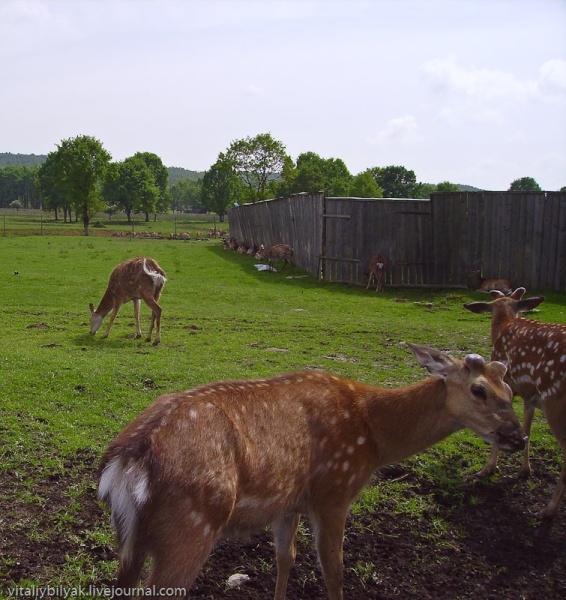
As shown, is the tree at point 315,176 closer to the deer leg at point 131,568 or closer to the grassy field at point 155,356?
the grassy field at point 155,356

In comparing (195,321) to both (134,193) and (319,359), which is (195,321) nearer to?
(319,359)

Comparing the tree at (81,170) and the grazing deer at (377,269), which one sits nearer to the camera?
the grazing deer at (377,269)

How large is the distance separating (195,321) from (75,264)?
13123 millimetres

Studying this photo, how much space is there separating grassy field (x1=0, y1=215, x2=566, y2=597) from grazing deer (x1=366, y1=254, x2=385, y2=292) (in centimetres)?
72

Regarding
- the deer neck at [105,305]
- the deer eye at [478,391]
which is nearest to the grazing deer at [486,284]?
the deer neck at [105,305]

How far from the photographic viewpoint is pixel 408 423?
4.68m

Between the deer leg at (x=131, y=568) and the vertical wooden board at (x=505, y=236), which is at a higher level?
the vertical wooden board at (x=505, y=236)

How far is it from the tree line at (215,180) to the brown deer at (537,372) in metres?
45.6

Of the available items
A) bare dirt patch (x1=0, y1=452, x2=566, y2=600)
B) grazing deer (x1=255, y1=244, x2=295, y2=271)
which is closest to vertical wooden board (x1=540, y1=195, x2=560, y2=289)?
grazing deer (x1=255, y1=244, x2=295, y2=271)

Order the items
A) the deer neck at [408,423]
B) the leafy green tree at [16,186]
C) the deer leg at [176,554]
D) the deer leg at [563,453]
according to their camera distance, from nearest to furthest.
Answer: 1. the deer leg at [176,554]
2. the deer neck at [408,423]
3. the deer leg at [563,453]
4. the leafy green tree at [16,186]

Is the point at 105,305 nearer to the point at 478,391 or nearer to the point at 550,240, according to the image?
the point at 478,391

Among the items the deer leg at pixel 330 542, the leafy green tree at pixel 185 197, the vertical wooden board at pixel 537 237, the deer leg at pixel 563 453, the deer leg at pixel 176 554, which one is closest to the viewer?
the deer leg at pixel 176 554

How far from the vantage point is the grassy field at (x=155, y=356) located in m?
5.63

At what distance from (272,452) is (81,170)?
55.1 m
